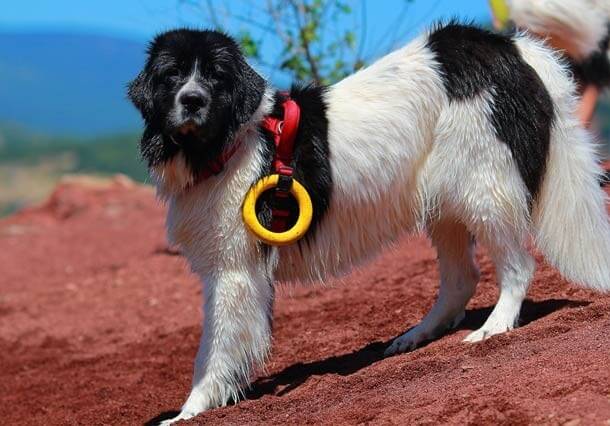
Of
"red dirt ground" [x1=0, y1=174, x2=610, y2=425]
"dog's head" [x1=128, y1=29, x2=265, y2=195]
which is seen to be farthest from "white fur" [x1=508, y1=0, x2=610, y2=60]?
"dog's head" [x1=128, y1=29, x2=265, y2=195]

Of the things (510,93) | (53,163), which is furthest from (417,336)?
(53,163)

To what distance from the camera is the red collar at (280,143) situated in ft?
17.9

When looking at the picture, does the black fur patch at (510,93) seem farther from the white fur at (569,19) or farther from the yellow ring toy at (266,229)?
the white fur at (569,19)

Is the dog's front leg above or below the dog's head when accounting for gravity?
below

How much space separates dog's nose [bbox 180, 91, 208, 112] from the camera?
5.17m

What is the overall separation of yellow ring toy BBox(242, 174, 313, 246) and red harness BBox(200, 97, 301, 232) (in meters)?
0.04

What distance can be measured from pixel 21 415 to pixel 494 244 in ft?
10.2

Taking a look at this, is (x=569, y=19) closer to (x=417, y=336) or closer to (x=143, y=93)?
(x=417, y=336)

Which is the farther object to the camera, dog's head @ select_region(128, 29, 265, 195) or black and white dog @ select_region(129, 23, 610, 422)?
black and white dog @ select_region(129, 23, 610, 422)

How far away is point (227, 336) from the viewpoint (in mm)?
5543

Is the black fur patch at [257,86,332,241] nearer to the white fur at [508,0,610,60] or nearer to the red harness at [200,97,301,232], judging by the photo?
the red harness at [200,97,301,232]

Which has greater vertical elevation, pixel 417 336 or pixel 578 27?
pixel 578 27

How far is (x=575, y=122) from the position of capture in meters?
5.79

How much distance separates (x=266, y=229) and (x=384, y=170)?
0.71 meters
